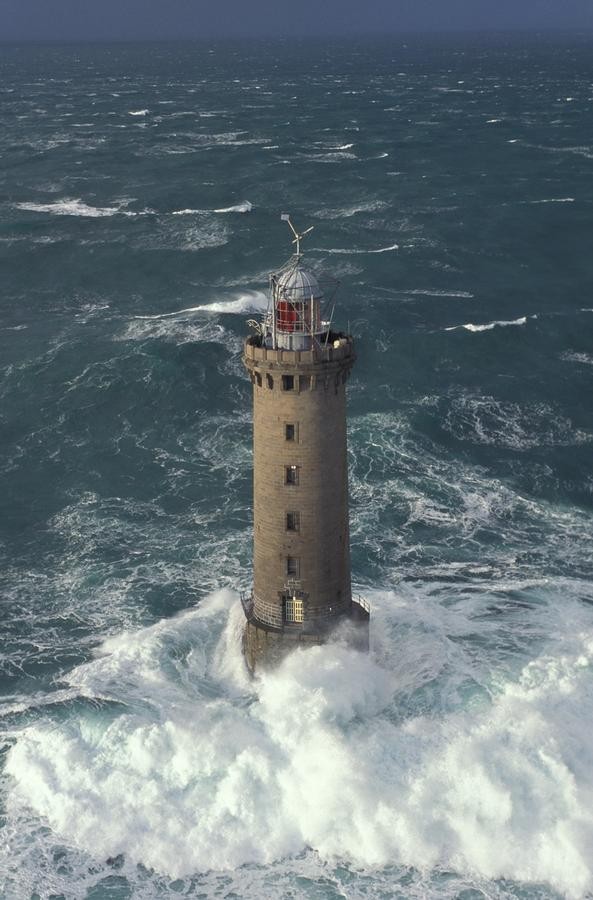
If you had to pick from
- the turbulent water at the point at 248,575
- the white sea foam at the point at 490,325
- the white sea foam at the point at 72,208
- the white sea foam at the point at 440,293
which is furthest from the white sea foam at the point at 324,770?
the white sea foam at the point at 72,208

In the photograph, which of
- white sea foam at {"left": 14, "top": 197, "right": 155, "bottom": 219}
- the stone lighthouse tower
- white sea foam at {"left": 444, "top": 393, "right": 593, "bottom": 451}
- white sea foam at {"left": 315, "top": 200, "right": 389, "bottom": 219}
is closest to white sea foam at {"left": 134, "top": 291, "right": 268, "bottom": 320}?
white sea foam at {"left": 444, "top": 393, "right": 593, "bottom": 451}

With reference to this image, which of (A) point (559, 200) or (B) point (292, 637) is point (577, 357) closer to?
(B) point (292, 637)

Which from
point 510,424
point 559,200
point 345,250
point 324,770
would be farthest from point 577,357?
point 559,200

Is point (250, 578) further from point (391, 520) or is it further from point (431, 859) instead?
point (431, 859)

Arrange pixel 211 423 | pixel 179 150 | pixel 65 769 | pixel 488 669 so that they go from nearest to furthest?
pixel 65 769 < pixel 488 669 < pixel 211 423 < pixel 179 150

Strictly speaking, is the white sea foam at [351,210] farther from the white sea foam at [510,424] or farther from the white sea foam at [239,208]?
the white sea foam at [510,424]

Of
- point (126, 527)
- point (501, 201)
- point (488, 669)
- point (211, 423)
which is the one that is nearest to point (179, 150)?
point (501, 201)

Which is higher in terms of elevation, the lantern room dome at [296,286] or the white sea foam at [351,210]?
the lantern room dome at [296,286]
